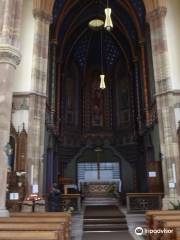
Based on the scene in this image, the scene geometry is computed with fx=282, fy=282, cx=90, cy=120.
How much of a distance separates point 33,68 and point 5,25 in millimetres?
3842

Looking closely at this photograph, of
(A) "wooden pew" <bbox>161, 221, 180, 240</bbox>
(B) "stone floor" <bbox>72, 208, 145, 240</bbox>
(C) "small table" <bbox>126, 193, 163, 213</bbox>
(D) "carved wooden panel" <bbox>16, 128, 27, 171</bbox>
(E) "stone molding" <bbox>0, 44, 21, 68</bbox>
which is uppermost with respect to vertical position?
(E) "stone molding" <bbox>0, 44, 21, 68</bbox>

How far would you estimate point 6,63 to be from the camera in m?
9.90

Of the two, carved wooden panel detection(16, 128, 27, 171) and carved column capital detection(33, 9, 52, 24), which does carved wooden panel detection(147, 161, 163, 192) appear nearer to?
carved wooden panel detection(16, 128, 27, 171)

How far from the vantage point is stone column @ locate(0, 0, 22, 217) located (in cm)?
891

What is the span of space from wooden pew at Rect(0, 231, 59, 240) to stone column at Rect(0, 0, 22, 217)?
4.07m

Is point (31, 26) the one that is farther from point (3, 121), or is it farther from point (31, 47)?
point (3, 121)

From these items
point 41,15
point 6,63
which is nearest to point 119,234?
point 6,63

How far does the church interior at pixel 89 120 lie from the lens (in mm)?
9523

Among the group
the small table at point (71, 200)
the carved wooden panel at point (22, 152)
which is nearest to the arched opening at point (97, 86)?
the carved wooden panel at point (22, 152)

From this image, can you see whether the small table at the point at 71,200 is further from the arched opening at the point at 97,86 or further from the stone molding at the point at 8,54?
the stone molding at the point at 8,54

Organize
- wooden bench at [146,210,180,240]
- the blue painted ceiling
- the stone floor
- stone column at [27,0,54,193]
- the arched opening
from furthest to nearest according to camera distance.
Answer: the blue painted ceiling
the arched opening
stone column at [27,0,54,193]
the stone floor
wooden bench at [146,210,180,240]

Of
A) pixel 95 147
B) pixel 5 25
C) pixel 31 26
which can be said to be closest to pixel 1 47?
pixel 5 25

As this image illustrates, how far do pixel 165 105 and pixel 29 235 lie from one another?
1100 centimetres

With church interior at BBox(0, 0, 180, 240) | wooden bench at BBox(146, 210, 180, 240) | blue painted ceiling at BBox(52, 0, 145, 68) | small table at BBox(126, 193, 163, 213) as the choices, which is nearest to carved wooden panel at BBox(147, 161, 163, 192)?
church interior at BBox(0, 0, 180, 240)
